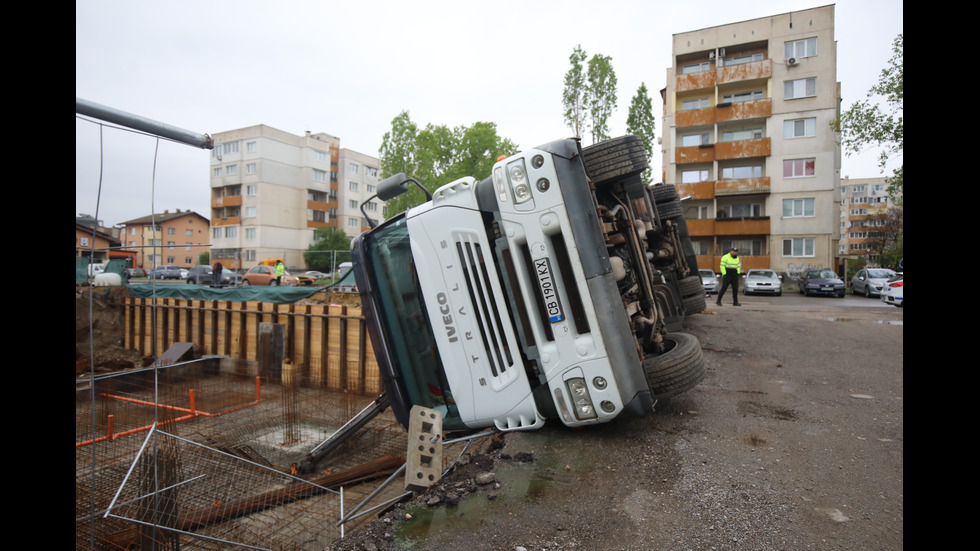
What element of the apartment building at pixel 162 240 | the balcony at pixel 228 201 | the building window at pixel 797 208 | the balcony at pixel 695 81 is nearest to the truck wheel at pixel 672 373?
the apartment building at pixel 162 240

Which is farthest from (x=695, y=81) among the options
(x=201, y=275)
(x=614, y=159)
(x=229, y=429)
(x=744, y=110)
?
(x=229, y=429)

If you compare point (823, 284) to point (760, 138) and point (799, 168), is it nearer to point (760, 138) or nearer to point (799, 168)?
point (799, 168)

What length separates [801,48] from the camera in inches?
1209

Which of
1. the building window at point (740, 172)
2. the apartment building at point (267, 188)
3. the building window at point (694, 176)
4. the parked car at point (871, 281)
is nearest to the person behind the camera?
the parked car at point (871, 281)

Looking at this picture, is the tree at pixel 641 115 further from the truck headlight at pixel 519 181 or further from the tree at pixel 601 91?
the truck headlight at pixel 519 181

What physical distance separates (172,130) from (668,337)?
14.0ft

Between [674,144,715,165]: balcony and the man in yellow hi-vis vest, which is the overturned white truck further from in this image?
[674,144,715,165]: balcony

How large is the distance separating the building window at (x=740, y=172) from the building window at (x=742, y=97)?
4559mm

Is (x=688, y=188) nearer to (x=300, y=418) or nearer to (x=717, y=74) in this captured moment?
(x=717, y=74)

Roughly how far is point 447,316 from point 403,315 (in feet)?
1.70

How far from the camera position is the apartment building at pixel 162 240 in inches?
134

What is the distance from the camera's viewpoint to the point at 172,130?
2699 mm

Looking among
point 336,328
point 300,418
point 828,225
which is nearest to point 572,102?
point 828,225

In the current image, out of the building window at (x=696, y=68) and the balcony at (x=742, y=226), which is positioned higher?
the building window at (x=696, y=68)
